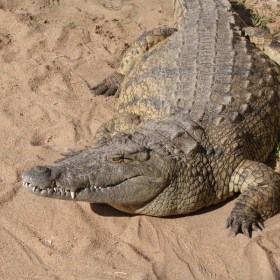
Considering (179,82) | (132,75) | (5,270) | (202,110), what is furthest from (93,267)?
(132,75)

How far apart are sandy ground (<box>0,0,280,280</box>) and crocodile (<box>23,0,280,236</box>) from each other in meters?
0.20

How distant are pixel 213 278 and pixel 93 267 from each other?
101cm

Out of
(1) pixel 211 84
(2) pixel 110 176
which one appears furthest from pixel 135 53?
(2) pixel 110 176

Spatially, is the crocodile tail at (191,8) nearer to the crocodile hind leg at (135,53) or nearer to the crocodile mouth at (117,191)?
the crocodile hind leg at (135,53)

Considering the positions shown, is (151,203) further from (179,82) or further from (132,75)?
(132,75)

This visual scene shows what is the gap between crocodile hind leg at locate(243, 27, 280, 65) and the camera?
6009mm

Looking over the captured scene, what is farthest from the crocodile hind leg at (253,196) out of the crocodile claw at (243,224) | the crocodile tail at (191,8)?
the crocodile tail at (191,8)

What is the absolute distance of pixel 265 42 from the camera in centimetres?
607

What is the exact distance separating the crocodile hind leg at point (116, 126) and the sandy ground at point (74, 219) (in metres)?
0.31

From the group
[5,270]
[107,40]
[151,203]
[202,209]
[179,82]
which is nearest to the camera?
[5,270]

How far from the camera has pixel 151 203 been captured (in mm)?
4051

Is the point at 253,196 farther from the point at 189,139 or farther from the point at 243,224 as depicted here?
the point at 189,139

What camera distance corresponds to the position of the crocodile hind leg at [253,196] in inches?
160

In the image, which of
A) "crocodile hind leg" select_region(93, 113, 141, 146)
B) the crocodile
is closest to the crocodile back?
the crocodile
